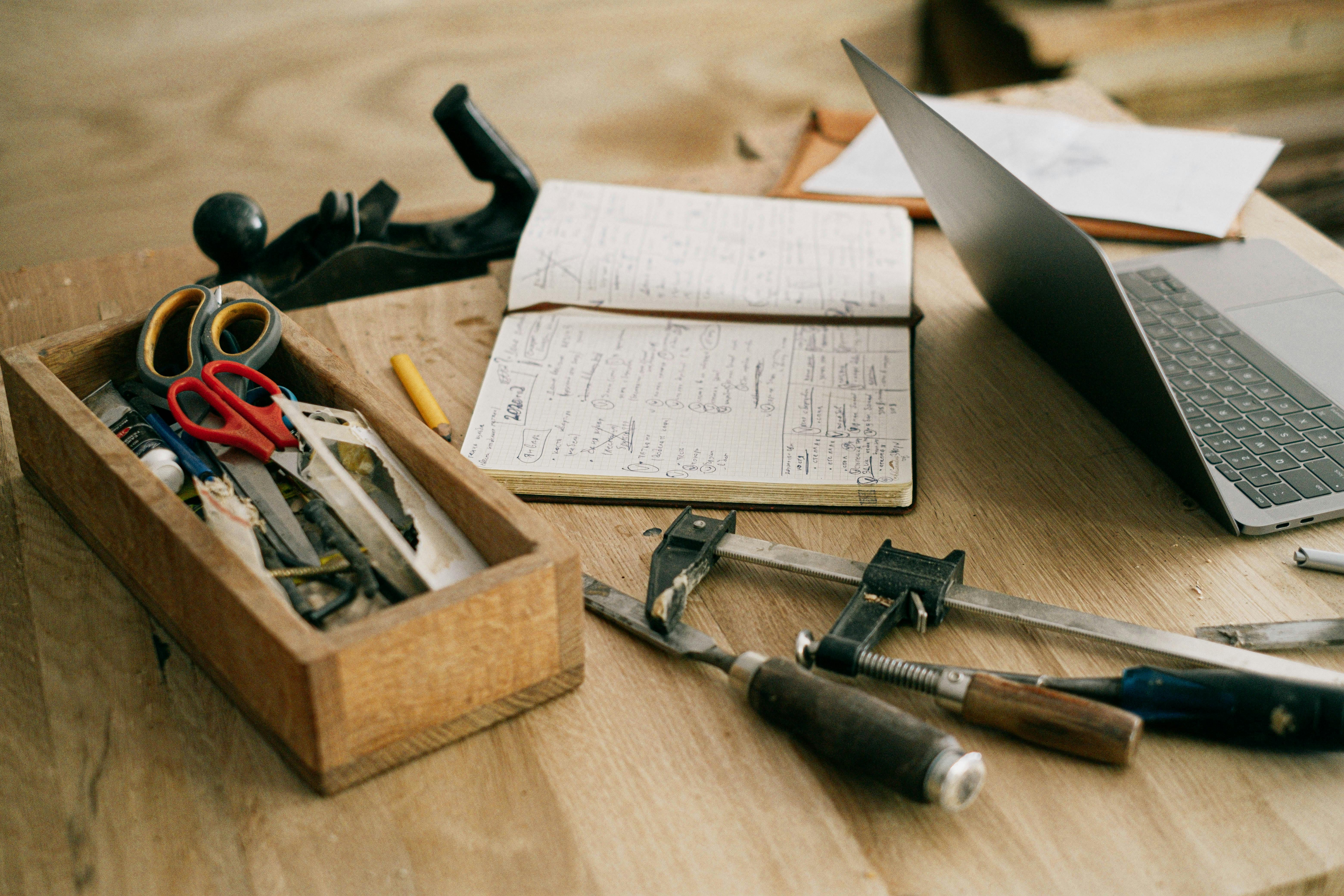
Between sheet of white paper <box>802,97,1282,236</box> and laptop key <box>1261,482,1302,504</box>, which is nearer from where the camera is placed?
laptop key <box>1261,482,1302,504</box>

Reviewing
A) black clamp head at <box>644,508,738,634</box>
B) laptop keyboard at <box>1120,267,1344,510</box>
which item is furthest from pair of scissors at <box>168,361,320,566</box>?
laptop keyboard at <box>1120,267,1344,510</box>

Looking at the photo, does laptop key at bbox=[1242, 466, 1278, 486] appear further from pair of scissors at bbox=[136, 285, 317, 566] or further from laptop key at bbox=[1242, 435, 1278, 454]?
pair of scissors at bbox=[136, 285, 317, 566]

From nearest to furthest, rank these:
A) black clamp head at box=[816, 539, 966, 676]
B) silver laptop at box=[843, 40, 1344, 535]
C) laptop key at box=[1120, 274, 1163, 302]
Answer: black clamp head at box=[816, 539, 966, 676], silver laptop at box=[843, 40, 1344, 535], laptop key at box=[1120, 274, 1163, 302]

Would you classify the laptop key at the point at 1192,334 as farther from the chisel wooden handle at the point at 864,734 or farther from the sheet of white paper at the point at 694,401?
the chisel wooden handle at the point at 864,734

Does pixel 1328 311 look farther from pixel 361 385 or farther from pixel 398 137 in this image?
pixel 398 137

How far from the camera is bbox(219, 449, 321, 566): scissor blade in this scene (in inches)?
22.8

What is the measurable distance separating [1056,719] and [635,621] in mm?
244

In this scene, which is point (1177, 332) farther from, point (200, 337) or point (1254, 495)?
point (200, 337)

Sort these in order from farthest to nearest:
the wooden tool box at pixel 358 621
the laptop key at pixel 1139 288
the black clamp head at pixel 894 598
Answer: the laptop key at pixel 1139 288 → the black clamp head at pixel 894 598 → the wooden tool box at pixel 358 621

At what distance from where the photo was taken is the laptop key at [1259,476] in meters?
0.71

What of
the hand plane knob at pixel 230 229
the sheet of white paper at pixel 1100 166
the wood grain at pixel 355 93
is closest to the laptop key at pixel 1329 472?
the sheet of white paper at pixel 1100 166

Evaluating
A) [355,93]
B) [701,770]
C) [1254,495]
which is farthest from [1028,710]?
[355,93]

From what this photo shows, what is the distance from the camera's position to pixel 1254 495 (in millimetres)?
702

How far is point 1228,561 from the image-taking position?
0.67m
